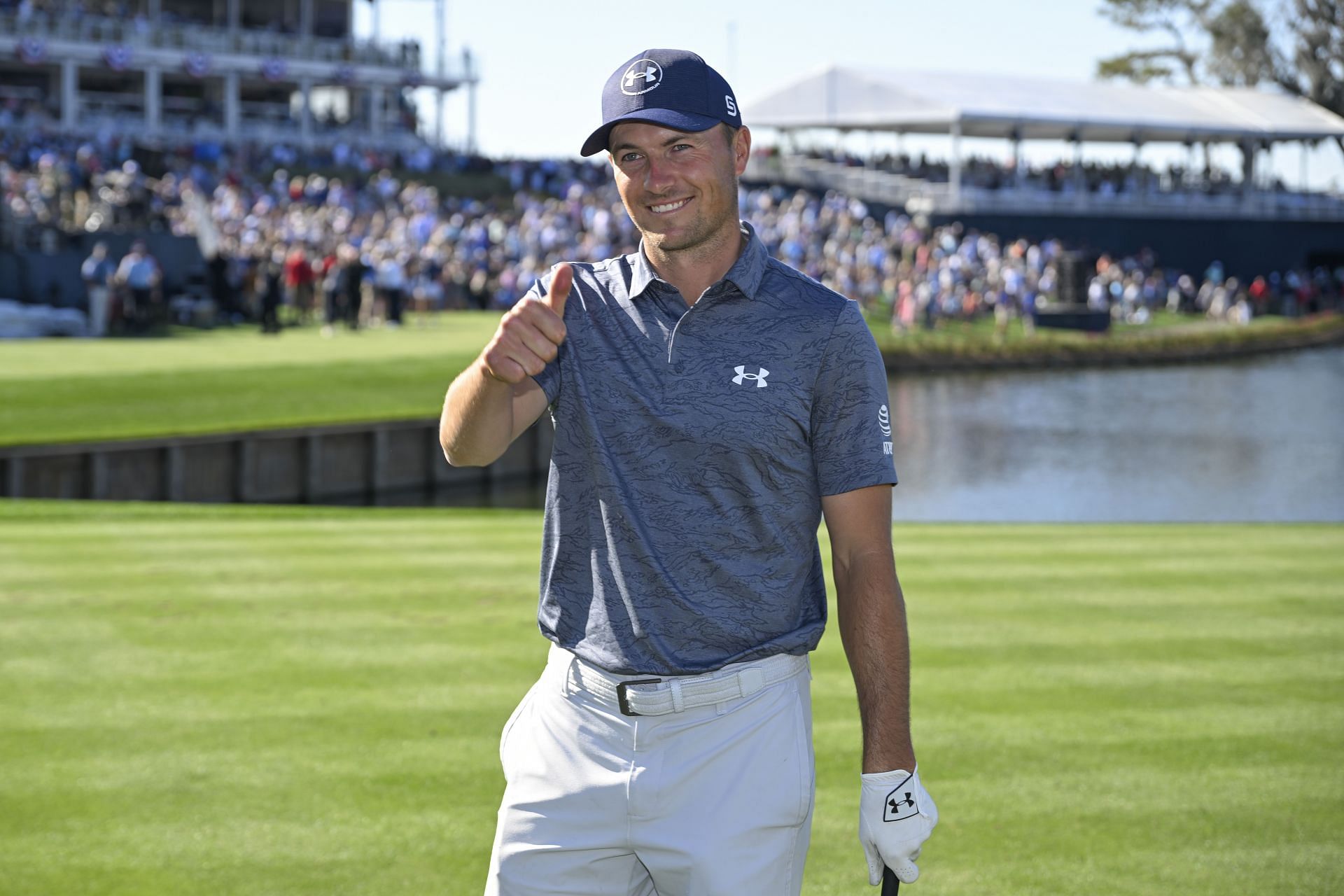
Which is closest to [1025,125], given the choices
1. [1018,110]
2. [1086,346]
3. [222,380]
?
[1018,110]

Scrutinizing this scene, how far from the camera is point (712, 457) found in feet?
10.8

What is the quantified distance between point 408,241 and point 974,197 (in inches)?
1136

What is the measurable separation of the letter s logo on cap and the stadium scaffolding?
56069mm

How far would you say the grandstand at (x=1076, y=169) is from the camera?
60344mm

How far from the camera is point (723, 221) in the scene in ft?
11.3

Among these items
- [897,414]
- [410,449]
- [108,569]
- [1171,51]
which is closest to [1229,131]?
[1171,51]

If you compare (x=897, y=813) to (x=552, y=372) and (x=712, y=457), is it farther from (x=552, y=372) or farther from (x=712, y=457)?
(x=552, y=372)

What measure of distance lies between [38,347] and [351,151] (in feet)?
97.8

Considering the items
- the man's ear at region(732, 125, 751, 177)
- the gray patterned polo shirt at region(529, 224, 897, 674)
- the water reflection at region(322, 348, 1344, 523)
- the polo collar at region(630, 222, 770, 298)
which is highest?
the man's ear at region(732, 125, 751, 177)

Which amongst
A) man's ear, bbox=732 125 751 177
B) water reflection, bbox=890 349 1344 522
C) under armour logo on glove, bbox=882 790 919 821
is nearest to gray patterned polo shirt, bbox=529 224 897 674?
man's ear, bbox=732 125 751 177

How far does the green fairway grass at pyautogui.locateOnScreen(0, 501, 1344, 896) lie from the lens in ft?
18.9

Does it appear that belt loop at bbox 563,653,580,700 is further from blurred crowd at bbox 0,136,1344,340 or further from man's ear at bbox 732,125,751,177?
blurred crowd at bbox 0,136,1344,340

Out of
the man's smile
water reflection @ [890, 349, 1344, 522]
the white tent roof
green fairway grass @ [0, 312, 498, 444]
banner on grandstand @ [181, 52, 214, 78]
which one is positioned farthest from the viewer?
banner on grandstand @ [181, 52, 214, 78]

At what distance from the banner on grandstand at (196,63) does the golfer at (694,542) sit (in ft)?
227
